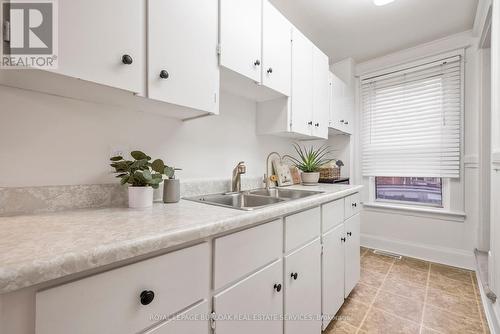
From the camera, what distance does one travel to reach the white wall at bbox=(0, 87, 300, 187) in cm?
87

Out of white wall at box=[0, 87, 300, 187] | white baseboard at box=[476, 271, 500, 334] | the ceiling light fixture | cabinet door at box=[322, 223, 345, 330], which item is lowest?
white baseboard at box=[476, 271, 500, 334]

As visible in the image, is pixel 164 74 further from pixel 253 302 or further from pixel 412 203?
pixel 412 203

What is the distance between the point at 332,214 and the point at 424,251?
1.96m

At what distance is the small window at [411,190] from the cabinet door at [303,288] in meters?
2.20

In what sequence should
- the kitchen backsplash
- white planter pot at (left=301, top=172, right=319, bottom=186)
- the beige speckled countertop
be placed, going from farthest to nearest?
white planter pot at (left=301, top=172, right=319, bottom=186) → the kitchen backsplash → the beige speckled countertop

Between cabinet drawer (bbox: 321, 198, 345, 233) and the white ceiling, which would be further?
the white ceiling

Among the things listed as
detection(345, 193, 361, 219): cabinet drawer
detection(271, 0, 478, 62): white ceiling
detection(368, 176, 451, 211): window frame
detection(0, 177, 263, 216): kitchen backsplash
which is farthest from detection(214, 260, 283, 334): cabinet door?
detection(368, 176, 451, 211): window frame

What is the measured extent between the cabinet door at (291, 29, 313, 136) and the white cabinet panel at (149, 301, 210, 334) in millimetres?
1405

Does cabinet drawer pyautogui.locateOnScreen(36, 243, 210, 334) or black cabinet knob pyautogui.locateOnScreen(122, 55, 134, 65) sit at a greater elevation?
black cabinet knob pyautogui.locateOnScreen(122, 55, 134, 65)

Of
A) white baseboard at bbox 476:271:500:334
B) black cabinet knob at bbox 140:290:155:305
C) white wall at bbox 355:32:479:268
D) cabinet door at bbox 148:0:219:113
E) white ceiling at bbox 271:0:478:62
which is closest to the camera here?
black cabinet knob at bbox 140:290:155:305

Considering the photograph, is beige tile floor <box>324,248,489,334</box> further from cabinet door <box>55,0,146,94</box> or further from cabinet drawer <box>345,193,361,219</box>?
cabinet door <box>55,0,146,94</box>

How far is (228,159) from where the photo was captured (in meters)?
1.73

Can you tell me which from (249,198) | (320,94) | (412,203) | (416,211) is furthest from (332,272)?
(412,203)

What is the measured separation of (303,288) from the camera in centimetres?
127
